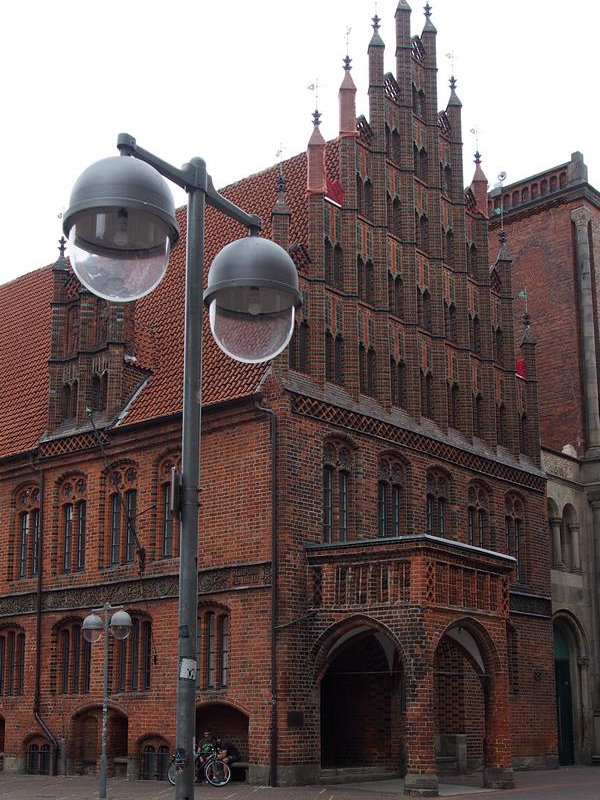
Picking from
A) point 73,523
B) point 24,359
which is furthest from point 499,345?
point 24,359

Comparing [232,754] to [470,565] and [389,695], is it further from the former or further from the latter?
[470,565]

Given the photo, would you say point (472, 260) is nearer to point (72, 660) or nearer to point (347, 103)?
point (347, 103)

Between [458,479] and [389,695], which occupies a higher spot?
[458,479]

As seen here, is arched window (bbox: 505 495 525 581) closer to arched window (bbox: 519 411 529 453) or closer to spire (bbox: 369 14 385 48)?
arched window (bbox: 519 411 529 453)

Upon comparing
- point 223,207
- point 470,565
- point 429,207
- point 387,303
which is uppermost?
point 429,207

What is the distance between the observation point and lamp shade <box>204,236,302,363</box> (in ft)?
29.5

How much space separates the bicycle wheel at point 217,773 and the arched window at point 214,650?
76.4 inches

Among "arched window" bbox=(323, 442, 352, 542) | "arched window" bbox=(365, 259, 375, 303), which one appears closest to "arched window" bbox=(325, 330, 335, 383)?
"arched window" bbox=(323, 442, 352, 542)

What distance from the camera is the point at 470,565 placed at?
22953 mm

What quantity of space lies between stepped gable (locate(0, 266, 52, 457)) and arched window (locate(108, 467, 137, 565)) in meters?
3.03

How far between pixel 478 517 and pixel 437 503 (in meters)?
1.99

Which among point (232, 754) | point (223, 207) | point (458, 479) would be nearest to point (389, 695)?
point (232, 754)

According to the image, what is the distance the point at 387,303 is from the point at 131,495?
760 centimetres

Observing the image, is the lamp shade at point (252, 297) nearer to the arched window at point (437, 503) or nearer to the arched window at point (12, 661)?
the arched window at point (437, 503)
